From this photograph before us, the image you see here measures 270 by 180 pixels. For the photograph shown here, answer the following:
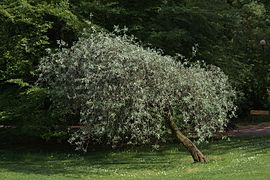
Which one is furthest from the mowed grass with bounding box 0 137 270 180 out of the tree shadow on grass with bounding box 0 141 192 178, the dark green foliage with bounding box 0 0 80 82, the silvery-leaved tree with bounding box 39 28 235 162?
the dark green foliage with bounding box 0 0 80 82

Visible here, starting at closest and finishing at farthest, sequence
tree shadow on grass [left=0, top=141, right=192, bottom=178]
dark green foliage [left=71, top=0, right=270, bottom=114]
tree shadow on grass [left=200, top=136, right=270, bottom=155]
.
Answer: tree shadow on grass [left=0, top=141, right=192, bottom=178], tree shadow on grass [left=200, top=136, right=270, bottom=155], dark green foliage [left=71, top=0, right=270, bottom=114]

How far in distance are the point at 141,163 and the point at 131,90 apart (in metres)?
4.73

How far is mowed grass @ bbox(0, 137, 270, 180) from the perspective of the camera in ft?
43.5

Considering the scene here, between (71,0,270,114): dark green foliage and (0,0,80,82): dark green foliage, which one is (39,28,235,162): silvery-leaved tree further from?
(0,0,80,82): dark green foliage

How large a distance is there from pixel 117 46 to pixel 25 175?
4617 millimetres

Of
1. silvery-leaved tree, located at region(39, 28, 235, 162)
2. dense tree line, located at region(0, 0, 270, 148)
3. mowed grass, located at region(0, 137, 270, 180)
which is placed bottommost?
mowed grass, located at region(0, 137, 270, 180)

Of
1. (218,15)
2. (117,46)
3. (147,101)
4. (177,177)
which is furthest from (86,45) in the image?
(218,15)

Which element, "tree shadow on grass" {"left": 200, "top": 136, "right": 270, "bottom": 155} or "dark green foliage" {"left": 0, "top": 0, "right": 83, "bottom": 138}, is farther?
"dark green foliage" {"left": 0, "top": 0, "right": 83, "bottom": 138}

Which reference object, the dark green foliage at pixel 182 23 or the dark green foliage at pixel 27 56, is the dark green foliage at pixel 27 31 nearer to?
the dark green foliage at pixel 27 56

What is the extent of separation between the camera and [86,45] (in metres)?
15.0

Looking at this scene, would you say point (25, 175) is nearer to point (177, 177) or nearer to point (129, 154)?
point (177, 177)

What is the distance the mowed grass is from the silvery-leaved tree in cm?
122

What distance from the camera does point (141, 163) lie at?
717 inches

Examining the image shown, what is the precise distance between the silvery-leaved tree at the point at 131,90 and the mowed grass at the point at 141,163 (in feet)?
4.01
